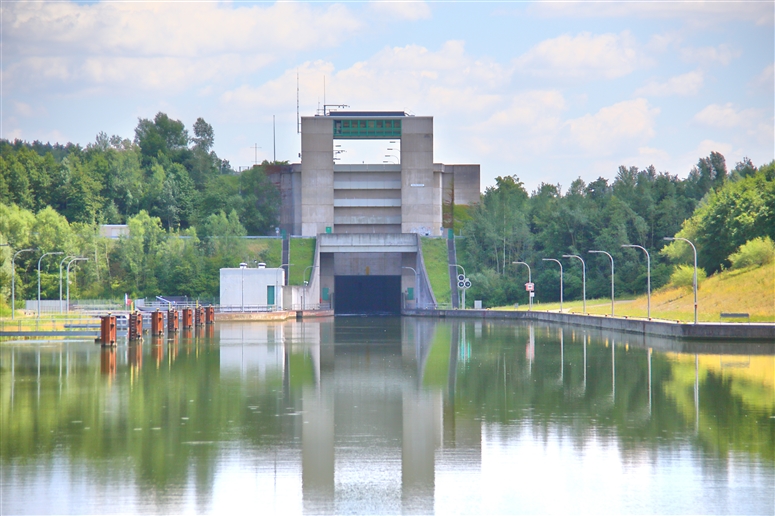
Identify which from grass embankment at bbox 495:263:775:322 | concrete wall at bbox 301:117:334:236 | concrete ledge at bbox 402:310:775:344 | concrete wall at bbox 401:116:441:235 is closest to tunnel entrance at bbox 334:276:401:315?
concrete wall at bbox 401:116:441:235

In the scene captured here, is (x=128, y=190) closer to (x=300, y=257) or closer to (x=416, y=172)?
(x=300, y=257)

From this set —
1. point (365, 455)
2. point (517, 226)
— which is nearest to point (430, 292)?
point (517, 226)

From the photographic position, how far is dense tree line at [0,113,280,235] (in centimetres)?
10694

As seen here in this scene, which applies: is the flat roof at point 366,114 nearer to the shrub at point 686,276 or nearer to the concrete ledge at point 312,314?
the concrete ledge at point 312,314

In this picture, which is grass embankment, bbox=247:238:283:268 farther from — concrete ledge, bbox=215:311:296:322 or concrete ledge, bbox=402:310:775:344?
concrete ledge, bbox=402:310:775:344

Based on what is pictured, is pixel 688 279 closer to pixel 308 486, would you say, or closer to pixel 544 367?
pixel 544 367

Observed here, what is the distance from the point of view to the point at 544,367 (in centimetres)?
3250

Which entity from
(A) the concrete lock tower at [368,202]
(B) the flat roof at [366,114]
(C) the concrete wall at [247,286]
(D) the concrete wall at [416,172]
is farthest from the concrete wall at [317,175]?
(C) the concrete wall at [247,286]

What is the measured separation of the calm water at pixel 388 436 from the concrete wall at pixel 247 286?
41.0 meters

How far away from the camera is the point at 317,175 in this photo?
106m

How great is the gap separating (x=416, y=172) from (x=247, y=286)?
34939 millimetres

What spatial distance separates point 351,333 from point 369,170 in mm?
53263

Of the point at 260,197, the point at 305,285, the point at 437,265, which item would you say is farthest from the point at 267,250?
the point at 437,265

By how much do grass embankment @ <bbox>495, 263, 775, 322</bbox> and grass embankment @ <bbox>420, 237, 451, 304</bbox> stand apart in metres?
21.5
